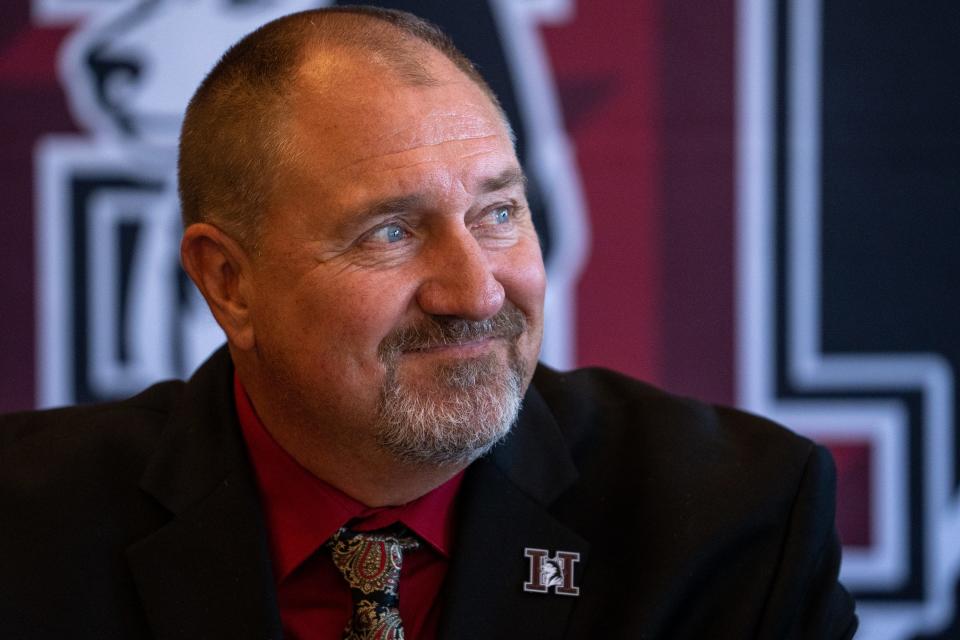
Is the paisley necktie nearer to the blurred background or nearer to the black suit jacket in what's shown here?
the black suit jacket

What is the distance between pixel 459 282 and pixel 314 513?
375 millimetres

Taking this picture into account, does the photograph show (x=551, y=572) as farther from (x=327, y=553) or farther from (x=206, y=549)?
(x=206, y=549)

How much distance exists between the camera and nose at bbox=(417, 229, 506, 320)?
1.32 metres

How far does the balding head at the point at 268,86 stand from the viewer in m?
1.41

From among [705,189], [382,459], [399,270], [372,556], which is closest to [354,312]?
[399,270]

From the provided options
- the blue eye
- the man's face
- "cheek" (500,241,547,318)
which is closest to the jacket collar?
the man's face

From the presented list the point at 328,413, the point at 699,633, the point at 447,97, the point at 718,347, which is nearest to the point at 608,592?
the point at 699,633

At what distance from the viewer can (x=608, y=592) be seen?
4.77ft

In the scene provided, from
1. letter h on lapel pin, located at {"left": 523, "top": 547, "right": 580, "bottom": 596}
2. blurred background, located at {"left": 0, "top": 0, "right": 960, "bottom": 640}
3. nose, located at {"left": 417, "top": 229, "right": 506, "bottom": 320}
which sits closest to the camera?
nose, located at {"left": 417, "top": 229, "right": 506, "bottom": 320}

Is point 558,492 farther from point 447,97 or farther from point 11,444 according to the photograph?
point 11,444

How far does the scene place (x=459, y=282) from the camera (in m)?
1.33

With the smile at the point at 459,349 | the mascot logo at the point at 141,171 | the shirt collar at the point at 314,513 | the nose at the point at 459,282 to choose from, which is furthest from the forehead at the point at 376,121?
the mascot logo at the point at 141,171

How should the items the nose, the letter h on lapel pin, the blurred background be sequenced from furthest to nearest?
1. the blurred background
2. the letter h on lapel pin
3. the nose

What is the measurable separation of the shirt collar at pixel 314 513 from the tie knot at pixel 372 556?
13 millimetres
